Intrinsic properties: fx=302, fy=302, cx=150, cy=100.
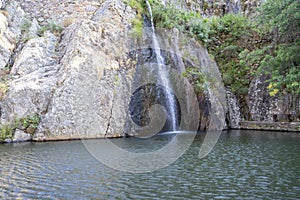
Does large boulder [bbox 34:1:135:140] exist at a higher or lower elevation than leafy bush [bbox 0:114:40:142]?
higher

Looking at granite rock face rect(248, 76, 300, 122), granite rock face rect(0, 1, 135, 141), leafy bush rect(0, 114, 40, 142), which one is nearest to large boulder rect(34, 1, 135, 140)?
granite rock face rect(0, 1, 135, 141)

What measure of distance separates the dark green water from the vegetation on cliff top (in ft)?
26.9

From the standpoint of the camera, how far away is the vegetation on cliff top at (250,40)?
1744cm

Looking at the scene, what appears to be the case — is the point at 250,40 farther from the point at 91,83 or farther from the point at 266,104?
the point at 91,83

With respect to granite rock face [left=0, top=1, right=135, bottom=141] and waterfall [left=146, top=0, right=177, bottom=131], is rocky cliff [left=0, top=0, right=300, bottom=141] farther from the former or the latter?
waterfall [left=146, top=0, right=177, bottom=131]

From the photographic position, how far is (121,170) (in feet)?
27.6

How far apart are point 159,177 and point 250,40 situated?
19867 mm

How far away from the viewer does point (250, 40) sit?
2459 cm

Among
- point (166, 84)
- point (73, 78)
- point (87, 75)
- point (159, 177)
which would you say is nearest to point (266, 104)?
point (166, 84)

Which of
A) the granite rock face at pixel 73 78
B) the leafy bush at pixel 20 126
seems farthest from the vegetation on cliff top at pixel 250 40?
the leafy bush at pixel 20 126

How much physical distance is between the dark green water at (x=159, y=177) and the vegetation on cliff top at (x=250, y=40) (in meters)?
8.21

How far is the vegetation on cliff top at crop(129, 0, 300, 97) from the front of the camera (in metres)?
17.4

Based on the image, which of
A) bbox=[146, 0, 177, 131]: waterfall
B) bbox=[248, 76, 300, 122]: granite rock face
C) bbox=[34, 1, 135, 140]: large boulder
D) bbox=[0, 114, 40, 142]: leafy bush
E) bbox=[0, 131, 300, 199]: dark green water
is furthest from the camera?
bbox=[248, 76, 300, 122]: granite rock face

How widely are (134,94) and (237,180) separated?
10.5 metres
